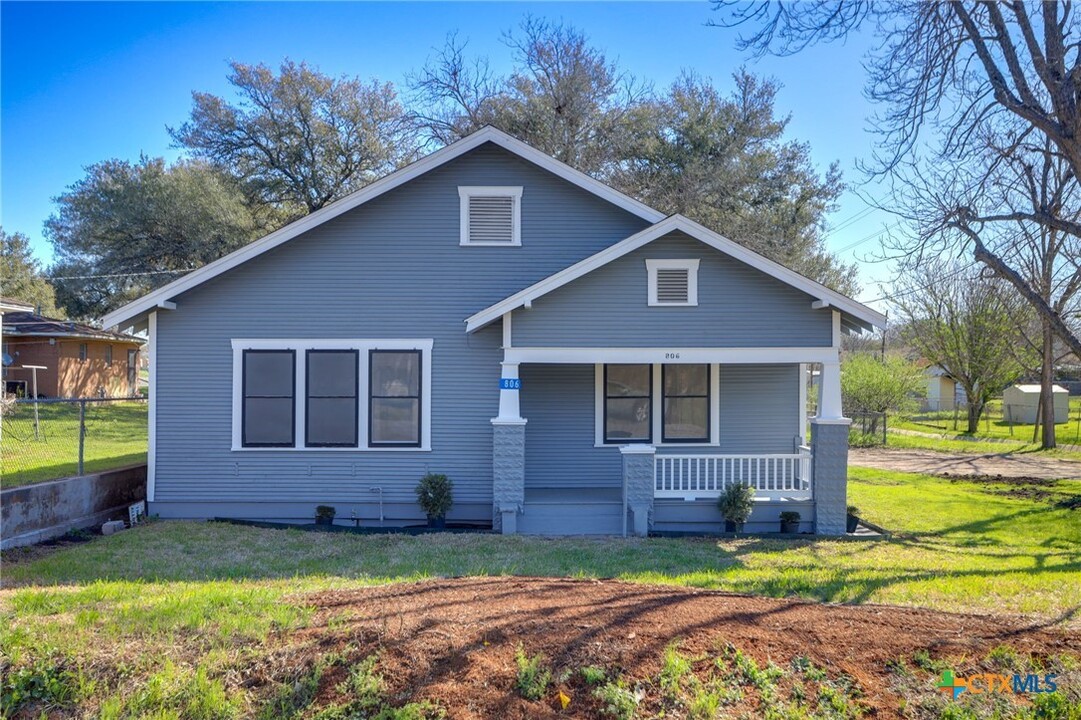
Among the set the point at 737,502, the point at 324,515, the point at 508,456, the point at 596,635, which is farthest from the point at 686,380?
the point at 596,635

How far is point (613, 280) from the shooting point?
1099cm

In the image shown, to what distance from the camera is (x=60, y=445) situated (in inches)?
605

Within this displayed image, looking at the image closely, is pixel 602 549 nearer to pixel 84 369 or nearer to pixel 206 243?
pixel 206 243

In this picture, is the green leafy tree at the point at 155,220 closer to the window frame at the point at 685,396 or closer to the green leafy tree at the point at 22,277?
the green leafy tree at the point at 22,277

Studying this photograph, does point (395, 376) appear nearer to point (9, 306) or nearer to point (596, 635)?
point (9, 306)

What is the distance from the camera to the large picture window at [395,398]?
38.7ft

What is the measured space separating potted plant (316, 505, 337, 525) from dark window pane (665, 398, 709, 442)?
5.58 meters

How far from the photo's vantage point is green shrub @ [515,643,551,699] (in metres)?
4.45

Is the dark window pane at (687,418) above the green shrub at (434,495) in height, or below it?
above

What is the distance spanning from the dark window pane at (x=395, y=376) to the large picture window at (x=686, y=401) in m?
4.11

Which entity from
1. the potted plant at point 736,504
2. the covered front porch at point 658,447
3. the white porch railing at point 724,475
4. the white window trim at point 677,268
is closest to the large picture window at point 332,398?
the covered front porch at point 658,447

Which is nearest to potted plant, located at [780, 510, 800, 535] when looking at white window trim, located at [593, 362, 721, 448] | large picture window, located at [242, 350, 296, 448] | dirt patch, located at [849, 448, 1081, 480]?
white window trim, located at [593, 362, 721, 448]

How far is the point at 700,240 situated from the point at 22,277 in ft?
165

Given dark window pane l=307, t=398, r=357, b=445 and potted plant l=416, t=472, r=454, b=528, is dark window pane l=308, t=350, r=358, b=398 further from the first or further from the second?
potted plant l=416, t=472, r=454, b=528
